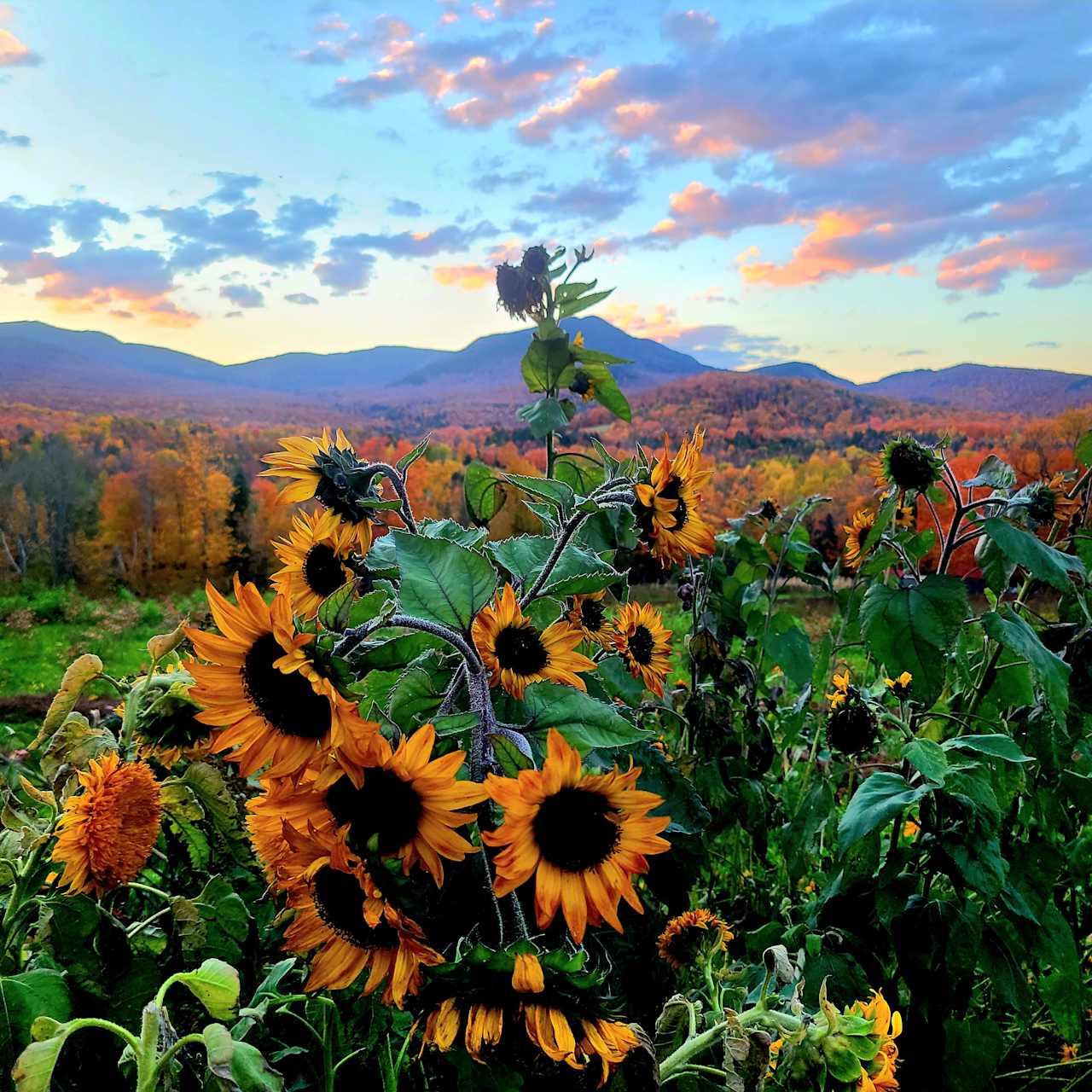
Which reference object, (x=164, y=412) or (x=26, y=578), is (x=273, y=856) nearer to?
(x=26, y=578)

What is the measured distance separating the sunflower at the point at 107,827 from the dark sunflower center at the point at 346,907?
13.6 inches

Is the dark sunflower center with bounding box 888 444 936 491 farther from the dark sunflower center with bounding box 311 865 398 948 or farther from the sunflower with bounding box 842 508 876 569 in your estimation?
the dark sunflower center with bounding box 311 865 398 948

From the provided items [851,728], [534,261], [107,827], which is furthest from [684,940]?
Result: [534,261]

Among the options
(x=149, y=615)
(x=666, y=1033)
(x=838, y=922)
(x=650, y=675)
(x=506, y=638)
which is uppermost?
(x=506, y=638)

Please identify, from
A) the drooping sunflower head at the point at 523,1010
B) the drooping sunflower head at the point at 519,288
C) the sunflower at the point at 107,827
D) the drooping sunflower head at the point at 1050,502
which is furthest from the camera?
the drooping sunflower head at the point at 519,288

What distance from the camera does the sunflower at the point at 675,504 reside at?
0.91 meters

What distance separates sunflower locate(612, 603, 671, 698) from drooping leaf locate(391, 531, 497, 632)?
753 mm

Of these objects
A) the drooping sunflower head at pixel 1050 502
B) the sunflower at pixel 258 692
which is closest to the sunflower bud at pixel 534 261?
the drooping sunflower head at pixel 1050 502

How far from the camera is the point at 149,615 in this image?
754 centimetres

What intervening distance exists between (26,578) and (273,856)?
9.56 meters

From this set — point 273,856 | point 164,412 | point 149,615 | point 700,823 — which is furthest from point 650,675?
point 164,412

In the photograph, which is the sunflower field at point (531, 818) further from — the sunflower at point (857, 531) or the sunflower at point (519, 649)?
the sunflower at point (857, 531)

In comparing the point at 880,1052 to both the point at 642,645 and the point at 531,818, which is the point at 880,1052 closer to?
the point at 531,818

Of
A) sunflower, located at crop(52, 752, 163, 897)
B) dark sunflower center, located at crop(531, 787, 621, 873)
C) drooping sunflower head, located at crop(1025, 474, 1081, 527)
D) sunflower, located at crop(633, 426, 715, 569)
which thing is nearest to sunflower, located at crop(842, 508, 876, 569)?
drooping sunflower head, located at crop(1025, 474, 1081, 527)
